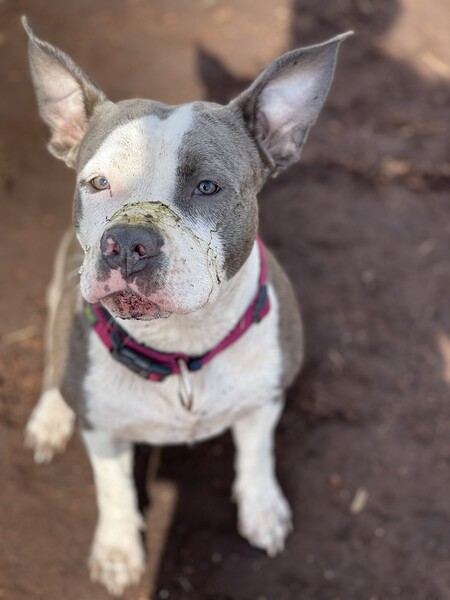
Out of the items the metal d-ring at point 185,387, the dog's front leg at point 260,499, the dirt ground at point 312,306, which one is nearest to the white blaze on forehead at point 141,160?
the metal d-ring at point 185,387

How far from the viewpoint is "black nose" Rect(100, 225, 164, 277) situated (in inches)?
85.0

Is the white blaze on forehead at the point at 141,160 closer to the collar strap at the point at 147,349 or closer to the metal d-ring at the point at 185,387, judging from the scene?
the collar strap at the point at 147,349

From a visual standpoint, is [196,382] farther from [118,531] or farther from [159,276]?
[118,531]

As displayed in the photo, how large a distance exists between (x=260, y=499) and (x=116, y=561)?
0.72 meters

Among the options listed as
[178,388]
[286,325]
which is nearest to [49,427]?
[178,388]

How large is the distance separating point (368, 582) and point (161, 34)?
4.17 metres

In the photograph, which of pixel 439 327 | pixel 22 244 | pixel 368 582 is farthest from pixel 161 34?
pixel 368 582

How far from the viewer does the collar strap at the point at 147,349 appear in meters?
2.76

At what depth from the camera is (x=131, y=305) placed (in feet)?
7.62

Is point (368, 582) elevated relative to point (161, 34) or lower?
lower

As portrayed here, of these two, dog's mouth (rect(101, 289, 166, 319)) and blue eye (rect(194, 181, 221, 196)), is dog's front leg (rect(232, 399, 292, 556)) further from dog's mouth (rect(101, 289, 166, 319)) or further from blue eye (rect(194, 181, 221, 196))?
blue eye (rect(194, 181, 221, 196))

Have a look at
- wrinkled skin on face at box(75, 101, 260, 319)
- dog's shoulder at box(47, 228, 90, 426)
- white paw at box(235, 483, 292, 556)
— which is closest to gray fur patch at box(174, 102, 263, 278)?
wrinkled skin on face at box(75, 101, 260, 319)

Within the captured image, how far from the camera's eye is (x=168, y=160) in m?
2.38

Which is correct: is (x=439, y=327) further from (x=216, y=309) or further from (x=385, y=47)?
(x=385, y=47)
